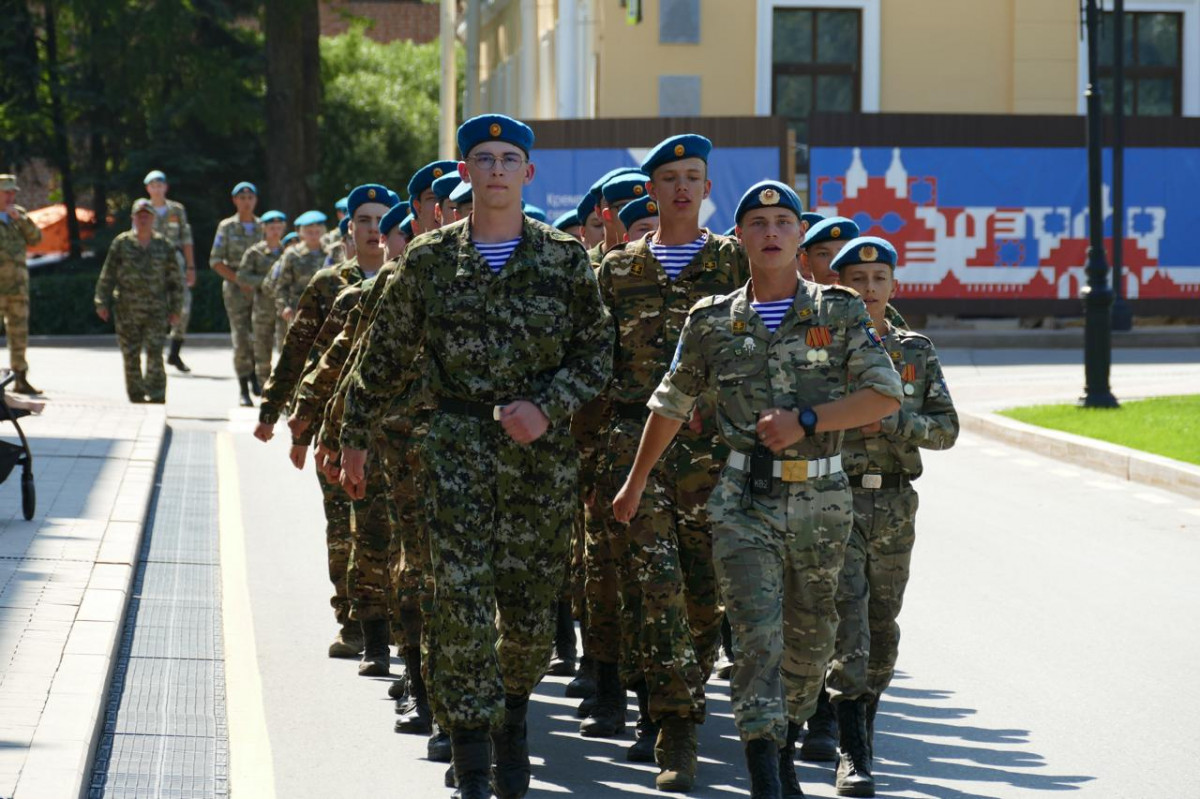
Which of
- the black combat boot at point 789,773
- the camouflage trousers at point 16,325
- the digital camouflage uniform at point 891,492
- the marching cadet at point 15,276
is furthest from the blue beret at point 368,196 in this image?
the camouflage trousers at point 16,325

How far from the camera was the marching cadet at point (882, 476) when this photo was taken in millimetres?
6969

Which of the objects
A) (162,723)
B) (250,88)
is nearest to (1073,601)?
(162,723)

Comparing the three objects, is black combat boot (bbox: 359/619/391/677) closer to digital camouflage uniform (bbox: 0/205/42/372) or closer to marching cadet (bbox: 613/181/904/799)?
marching cadet (bbox: 613/181/904/799)

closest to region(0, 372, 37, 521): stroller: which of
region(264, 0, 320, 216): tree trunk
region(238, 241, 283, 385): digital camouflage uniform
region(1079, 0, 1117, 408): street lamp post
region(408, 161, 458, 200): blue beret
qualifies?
region(408, 161, 458, 200): blue beret

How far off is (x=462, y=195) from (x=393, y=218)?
3.32ft

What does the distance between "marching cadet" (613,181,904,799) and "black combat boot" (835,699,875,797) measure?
15.4 inches

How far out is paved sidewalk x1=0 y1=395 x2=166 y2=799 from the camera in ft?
21.7

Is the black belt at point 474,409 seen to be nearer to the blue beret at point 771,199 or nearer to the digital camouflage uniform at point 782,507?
the digital camouflage uniform at point 782,507

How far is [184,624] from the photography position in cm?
970

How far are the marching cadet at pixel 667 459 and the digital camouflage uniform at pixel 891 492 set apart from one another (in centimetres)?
53

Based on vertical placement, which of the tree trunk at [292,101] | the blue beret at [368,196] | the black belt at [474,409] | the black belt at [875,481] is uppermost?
the tree trunk at [292,101]

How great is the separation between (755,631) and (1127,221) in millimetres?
25819

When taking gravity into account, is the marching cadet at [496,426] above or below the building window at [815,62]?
below

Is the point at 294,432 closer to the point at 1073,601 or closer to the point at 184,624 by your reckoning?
the point at 184,624
